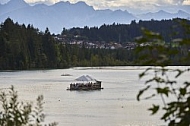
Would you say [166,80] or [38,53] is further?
[38,53]

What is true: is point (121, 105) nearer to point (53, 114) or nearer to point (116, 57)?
point (53, 114)

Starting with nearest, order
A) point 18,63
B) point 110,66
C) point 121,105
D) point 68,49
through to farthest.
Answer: point 121,105 < point 18,63 < point 68,49 < point 110,66

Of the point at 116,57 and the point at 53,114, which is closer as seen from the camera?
the point at 53,114

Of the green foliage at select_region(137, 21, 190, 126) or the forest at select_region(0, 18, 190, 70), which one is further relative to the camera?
the forest at select_region(0, 18, 190, 70)

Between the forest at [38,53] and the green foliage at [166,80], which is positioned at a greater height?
the forest at [38,53]

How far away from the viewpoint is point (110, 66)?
166 metres

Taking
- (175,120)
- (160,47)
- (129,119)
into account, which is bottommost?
(129,119)

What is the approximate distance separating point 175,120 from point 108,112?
3604 centimetres

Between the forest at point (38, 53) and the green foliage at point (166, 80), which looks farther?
the forest at point (38, 53)

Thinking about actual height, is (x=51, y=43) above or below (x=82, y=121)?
above

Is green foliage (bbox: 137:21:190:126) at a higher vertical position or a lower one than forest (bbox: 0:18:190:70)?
lower

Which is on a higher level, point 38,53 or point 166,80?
point 38,53

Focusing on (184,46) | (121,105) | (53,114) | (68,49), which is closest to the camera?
(184,46)

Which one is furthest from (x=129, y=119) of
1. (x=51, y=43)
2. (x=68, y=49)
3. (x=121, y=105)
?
(x=68, y=49)
